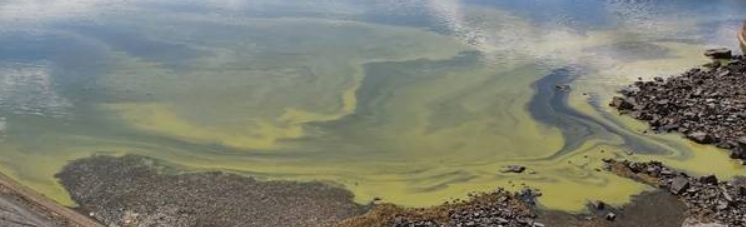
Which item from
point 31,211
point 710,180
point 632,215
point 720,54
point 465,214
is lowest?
point 632,215

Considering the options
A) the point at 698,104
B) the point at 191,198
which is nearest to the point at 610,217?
the point at 698,104

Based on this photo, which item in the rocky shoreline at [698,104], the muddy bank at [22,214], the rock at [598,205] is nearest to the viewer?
the muddy bank at [22,214]

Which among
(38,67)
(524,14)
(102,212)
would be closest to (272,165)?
(102,212)

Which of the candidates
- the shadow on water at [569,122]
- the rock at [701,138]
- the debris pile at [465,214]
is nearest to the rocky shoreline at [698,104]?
the rock at [701,138]

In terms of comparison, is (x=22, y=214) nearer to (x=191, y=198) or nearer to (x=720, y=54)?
(x=191, y=198)

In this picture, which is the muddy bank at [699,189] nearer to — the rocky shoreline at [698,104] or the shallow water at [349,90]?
the shallow water at [349,90]

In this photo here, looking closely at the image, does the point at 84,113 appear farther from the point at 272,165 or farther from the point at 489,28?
the point at 489,28

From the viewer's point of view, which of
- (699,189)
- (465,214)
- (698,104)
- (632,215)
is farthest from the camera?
(698,104)

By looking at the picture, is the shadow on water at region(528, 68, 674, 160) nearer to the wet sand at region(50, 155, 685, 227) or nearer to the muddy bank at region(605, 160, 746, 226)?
the muddy bank at region(605, 160, 746, 226)
